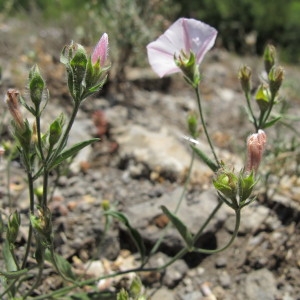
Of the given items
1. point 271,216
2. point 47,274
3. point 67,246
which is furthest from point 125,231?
point 271,216

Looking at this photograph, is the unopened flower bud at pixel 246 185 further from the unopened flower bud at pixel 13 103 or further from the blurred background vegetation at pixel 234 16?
the blurred background vegetation at pixel 234 16

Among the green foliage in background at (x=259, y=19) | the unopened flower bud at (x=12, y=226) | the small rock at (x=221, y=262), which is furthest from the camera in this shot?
the green foliage in background at (x=259, y=19)

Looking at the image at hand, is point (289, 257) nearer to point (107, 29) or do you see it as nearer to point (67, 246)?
point (67, 246)

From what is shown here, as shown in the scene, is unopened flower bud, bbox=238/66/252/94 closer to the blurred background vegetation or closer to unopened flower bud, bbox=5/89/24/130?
unopened flower bud, bbox=5/89/24/130

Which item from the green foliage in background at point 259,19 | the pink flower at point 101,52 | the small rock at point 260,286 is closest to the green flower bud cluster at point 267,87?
the pink flower at point 101,52

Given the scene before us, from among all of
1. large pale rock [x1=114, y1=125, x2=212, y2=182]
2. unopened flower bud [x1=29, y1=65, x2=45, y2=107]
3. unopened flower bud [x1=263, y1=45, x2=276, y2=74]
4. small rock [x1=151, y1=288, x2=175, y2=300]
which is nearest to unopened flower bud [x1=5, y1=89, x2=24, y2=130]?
unopened flower bud [x1=29, y1=65, x2=45, y2=107]

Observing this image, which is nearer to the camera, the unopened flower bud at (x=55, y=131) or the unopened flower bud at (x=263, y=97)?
the unopened flower bud at (x=55, y=131)
